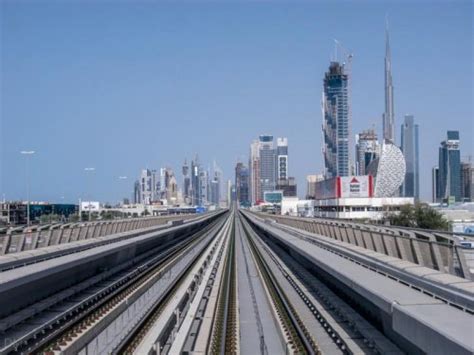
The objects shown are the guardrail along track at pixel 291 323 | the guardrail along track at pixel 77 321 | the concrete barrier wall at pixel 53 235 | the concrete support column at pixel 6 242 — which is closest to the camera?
the guardrail along track at pixel 77 321

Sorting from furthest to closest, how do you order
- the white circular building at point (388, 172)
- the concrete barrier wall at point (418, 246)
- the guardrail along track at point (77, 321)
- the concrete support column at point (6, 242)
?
the white circular building at point (388, 172) → the concrete support column at point (6, 242) → the guardrail along track at point (77, 321) → the concrete barrier wall at point (418, 246)

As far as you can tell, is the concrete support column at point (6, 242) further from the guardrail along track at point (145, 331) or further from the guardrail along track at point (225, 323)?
the guardrail along track at point (225, 323)

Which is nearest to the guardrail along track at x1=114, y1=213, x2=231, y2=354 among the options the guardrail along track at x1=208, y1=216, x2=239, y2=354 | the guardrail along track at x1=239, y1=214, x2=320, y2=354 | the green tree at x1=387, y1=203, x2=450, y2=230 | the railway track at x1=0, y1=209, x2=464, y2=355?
the railway track at x1=0, y1=209, x2=464, y2=355

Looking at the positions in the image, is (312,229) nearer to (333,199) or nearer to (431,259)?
(431,259)

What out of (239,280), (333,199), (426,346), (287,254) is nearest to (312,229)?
(287,254)

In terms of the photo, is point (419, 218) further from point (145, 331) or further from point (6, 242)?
point (145, 331)

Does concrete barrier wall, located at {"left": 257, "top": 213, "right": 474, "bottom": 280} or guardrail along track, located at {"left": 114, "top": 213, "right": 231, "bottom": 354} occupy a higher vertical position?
concrete barrier wall, located at {"left": 257, "top": 213, "right": 474, "bottom": 280}

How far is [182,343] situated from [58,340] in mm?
2595

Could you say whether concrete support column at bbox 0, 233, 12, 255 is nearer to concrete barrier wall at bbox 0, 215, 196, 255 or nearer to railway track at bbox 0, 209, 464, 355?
concrete barrier wall at bbox 0, 215, 196, 255

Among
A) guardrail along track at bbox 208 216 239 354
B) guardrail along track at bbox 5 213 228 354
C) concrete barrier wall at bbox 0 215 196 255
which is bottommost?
guardrail along track at bbox 208 216 239 354

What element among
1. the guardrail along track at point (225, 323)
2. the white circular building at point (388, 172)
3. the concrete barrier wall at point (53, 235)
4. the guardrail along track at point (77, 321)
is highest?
the white circular building at point (388, 172)

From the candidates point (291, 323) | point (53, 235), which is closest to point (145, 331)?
point (291, 323)

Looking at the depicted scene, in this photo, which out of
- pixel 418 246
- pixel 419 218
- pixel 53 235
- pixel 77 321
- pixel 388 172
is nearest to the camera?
pixel 418 246

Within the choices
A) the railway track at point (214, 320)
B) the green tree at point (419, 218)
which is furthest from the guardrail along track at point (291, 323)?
the green tree at point (419, 218)
